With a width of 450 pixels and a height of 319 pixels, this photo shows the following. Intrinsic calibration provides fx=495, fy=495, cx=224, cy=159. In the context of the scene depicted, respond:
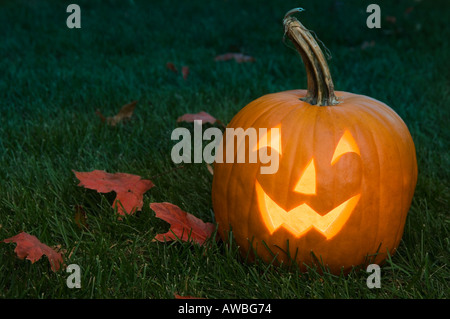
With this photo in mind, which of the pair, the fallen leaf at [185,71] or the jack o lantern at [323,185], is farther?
the fallen leaf at [185,71]

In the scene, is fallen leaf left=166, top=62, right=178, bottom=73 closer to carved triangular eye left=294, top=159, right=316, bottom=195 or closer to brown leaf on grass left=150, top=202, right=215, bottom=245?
brown leaf on grass left=150, top=202, right=215, bottom=245

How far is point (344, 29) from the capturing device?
5.08m

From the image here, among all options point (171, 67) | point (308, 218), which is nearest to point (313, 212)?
point (308, 218)

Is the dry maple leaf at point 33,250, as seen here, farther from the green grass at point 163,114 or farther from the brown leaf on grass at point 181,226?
the brown leaf on grass at point 181,226

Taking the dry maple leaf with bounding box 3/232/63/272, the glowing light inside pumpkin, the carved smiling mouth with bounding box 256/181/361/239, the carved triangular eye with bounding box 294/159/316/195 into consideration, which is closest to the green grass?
the dry maple leaf with bounding box 3/232/63/272

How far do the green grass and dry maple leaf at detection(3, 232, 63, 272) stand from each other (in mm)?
38

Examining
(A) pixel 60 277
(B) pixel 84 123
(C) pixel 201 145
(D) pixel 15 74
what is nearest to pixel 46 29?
(D) pixel 15 74

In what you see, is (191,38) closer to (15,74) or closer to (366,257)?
(15,74)

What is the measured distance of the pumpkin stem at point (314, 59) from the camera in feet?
6.00

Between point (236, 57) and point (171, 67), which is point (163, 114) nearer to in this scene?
point (171, 67)

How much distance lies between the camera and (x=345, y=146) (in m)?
1.69

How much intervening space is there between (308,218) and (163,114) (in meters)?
1.67

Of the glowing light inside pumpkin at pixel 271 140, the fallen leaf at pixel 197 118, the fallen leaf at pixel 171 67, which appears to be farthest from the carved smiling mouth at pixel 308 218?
the fallen leaf at pixel 171 67

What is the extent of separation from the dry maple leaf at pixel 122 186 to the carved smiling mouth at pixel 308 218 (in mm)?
627
